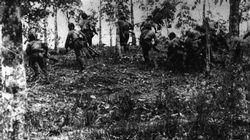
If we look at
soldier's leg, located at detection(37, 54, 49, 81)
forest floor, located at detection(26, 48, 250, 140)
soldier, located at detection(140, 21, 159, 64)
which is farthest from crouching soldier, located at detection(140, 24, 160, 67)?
soldier's leg, located at detection(37, 54, 49, 81)

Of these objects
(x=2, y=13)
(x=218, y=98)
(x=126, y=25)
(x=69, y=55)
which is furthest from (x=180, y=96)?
(x=69, y=55)

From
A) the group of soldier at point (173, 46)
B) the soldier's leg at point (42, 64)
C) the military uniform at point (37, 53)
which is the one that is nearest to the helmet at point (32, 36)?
the military uniform at point (37, 53)

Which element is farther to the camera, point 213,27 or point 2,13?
point 213,27

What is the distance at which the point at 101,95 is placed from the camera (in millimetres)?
14148

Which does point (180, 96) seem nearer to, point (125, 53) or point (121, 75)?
point (121, 75)

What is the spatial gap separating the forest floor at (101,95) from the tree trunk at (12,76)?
1.60m

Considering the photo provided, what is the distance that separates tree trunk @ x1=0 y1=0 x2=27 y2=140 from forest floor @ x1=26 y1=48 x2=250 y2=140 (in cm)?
160

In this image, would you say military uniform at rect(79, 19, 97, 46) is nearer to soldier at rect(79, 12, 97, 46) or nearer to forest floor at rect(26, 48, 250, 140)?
soldier at rect(79, 12, 97, 46)

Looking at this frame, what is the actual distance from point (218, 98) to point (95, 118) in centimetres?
332

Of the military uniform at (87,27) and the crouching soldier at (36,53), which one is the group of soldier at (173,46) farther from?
the military uniform at (87,27)

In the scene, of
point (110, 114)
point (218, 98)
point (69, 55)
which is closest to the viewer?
point (218, 98)

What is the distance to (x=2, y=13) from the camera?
8.09m

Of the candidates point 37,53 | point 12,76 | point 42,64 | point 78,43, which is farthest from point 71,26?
point 12,76

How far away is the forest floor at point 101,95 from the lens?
34.9ft
